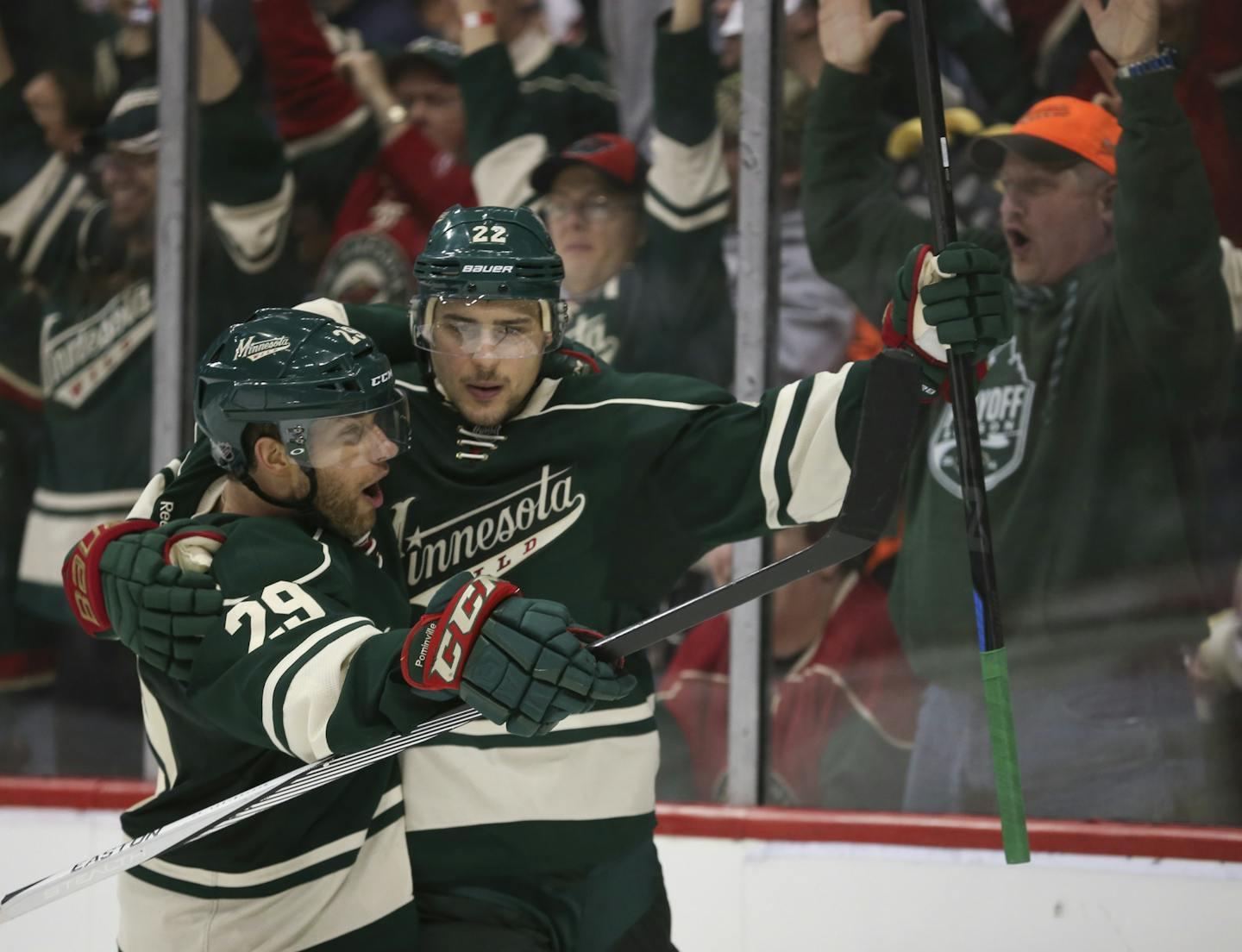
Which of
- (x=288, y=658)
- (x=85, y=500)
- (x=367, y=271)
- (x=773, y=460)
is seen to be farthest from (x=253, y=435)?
(x=85, y=500)

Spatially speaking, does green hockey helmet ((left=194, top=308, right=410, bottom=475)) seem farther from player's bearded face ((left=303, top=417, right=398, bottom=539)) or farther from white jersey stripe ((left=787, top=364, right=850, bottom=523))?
white jersey stripe ((left=787, top=364, right=850, bottom=523))

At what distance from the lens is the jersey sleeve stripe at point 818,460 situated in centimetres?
190

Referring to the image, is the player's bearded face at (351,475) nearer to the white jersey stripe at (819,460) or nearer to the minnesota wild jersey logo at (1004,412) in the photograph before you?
the white jersey stripe at (819,460)

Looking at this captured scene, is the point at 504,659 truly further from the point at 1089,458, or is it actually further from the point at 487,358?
the point at 1089,458

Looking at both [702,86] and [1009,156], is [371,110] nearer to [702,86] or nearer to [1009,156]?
[702,86]

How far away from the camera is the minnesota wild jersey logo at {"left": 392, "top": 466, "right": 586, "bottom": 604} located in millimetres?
1977

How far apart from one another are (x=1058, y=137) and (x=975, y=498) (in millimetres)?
1361

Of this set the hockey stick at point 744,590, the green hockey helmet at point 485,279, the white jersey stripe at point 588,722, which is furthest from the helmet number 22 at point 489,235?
the white jersey stripe at point 588,722

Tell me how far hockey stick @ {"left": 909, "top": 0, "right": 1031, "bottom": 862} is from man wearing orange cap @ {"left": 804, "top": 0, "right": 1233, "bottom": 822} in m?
1.16

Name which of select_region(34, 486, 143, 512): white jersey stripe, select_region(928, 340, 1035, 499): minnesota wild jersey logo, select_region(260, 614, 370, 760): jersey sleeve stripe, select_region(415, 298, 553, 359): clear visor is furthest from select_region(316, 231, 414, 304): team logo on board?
select_region(260, 614, 370, 760): jersey sleeve stripe

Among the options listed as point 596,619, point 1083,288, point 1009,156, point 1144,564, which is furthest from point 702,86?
point 596,619

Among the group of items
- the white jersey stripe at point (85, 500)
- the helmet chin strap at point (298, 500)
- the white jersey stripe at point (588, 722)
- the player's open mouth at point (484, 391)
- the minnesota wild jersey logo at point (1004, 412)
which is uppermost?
the player's open mouth at point (484, 391)

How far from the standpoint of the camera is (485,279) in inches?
74.7

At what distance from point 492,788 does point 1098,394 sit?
153 cm
